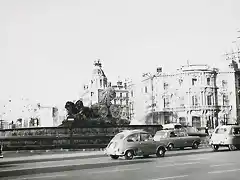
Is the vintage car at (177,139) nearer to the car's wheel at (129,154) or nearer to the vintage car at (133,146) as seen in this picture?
the vintage car at (133,146)

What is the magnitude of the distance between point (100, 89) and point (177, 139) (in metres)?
2.43

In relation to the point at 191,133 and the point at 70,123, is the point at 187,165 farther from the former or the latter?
the point at 70,123

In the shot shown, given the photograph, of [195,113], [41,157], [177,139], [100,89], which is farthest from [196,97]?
[41,157]

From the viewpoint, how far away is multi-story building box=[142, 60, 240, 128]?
10508 millimetres

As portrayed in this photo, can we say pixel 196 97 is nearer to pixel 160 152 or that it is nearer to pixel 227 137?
pixel 227 137

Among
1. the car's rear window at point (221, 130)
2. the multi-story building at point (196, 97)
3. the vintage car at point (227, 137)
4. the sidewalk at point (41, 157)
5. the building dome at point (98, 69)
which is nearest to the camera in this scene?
the building dome at point (98, 69)

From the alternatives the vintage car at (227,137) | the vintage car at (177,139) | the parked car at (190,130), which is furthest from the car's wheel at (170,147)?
the parked car at (190,130)

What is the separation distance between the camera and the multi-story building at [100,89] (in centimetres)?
848

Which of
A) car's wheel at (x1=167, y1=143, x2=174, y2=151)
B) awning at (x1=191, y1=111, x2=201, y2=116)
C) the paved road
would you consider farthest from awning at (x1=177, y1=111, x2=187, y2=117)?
the paved road

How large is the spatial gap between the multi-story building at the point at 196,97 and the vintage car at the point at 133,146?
61.4 inches

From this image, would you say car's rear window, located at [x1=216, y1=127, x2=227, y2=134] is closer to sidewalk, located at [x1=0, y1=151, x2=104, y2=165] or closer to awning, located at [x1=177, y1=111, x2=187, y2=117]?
awning, located at [x1=177, y1=111, x2=187, y2=117]

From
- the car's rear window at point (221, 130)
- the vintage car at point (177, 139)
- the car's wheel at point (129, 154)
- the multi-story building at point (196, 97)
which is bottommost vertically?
the car's wheel at point (129, 154)

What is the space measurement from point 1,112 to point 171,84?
6927mm

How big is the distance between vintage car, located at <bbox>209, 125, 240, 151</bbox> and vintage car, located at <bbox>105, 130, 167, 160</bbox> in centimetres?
211
